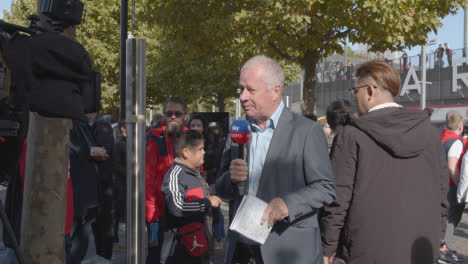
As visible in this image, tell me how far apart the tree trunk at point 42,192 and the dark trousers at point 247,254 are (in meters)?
1.01

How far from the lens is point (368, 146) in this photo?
9.04ft

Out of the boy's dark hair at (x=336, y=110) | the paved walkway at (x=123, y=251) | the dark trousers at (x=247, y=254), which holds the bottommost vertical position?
the paved walkway at (x=123, y=251)

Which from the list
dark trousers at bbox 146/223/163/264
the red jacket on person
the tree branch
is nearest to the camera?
dark trousers at bbox 146/223/163/264

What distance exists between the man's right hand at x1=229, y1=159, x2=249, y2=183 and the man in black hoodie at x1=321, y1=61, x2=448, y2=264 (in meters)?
0.67

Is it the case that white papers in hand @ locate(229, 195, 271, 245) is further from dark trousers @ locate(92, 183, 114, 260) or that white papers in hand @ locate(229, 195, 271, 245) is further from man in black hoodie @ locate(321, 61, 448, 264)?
dark trousers @ locate(92, 183, 114, 260)

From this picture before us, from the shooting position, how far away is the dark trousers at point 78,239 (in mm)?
4758

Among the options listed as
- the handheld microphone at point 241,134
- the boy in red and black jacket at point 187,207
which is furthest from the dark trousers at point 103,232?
the handheld microphone at point 241,134

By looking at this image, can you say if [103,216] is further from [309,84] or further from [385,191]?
→ [309,84]

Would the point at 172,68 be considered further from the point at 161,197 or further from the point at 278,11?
the point at 161,197

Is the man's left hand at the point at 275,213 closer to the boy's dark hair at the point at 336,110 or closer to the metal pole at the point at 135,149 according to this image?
the metal pole at the point at 135,149

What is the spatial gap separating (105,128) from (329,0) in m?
5.55

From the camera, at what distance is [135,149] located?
6.74 ft

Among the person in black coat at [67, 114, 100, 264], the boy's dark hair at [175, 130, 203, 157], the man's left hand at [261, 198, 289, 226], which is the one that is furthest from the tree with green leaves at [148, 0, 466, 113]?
the man's left hand at [261, 198, 289, 226]

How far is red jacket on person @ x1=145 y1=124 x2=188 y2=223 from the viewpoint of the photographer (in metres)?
4.46
